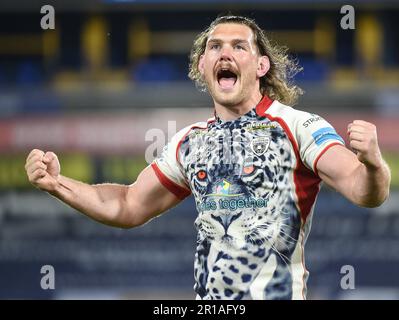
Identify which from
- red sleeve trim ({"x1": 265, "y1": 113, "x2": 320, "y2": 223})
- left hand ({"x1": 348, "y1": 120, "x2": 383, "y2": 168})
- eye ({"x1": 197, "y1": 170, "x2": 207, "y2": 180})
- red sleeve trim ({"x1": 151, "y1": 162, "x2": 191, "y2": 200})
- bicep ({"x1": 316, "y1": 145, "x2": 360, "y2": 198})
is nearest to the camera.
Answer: left hand ({"x1": 348, "y1": 120, "x2": 383, "y2": 168})

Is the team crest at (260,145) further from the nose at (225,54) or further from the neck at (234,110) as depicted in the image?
the nose at (225,54)

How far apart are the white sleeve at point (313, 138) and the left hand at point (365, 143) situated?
38 cm

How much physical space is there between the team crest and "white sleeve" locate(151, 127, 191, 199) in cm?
48

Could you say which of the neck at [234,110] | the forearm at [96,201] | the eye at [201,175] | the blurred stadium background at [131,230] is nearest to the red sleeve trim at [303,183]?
the neck at [234,110]

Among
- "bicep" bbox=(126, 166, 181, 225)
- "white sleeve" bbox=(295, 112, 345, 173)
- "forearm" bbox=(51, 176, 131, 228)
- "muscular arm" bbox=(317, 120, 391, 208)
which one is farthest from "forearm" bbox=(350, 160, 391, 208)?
"forearm" bbox=(51, 176, 131, 228)

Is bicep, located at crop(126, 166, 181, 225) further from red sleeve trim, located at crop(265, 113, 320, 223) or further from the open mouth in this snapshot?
red sleeve trim, located at crop(265, 113, 320, 223)

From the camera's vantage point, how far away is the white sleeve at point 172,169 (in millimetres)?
5172

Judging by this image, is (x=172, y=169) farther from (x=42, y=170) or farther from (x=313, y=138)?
(x=313, y=138)

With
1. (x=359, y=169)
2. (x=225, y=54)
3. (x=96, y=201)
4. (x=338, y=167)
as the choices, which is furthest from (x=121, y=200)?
(x=359, y=169)

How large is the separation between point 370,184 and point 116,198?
5.00 feet

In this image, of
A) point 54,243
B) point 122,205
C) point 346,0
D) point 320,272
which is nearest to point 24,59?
point 54,243

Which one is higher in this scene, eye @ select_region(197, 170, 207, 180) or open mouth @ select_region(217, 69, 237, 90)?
open mouth @ select_region(217, 69, 237, 90)

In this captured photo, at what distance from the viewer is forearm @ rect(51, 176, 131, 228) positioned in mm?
5133
